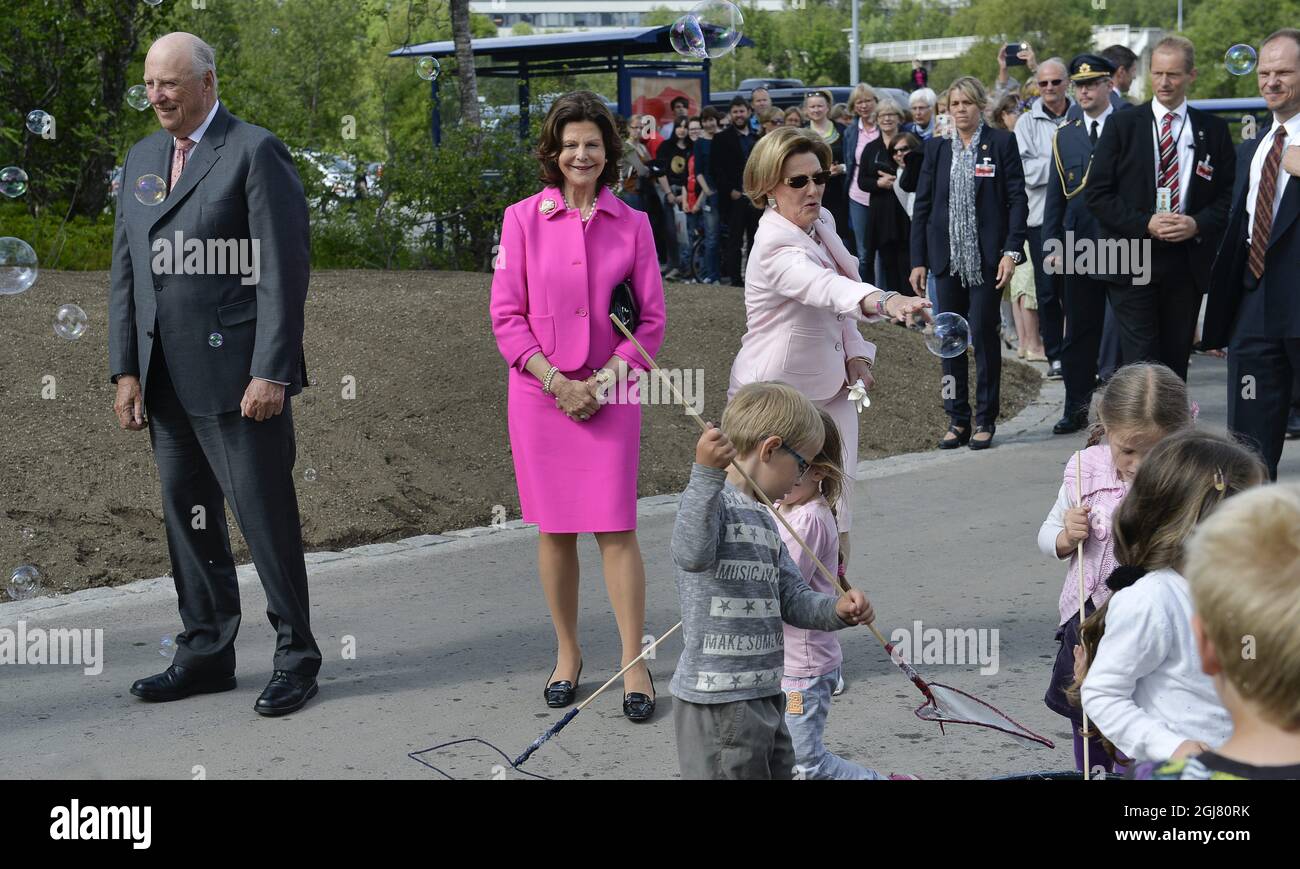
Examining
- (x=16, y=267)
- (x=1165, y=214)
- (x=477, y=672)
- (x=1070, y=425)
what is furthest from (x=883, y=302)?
(x=1070, y=425)

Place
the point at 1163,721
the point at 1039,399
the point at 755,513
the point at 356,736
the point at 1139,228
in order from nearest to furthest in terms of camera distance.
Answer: the point at 1163,721 < the point at 755,513 < the point at 356,736 < the point at 1139,228 < the point at 1039,399

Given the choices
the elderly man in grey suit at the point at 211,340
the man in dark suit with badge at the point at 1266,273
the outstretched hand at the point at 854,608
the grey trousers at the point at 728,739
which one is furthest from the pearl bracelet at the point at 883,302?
the man in dark suit with badge at the point at 1266,273

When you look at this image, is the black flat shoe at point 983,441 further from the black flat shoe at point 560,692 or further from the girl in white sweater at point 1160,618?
the girl in white sweater at point 1160,618

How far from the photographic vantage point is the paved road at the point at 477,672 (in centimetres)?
497

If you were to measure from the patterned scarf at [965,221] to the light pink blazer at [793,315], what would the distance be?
4.66 m

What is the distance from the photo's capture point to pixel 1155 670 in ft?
11.2

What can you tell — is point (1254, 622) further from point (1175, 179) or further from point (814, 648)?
point (1175, 179)

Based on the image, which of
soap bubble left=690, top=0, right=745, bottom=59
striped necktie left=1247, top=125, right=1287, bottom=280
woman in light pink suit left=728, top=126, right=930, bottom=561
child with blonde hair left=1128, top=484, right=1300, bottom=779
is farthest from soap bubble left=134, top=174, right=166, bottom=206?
soap bubble left=690, top=0, right=745, bottom=59

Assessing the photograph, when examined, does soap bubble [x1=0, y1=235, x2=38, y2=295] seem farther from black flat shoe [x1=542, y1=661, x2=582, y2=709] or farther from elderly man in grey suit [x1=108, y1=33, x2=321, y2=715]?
black flat shoe [x1=542, y1=661, x2=582, y2=709]

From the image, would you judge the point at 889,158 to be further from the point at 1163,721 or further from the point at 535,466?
the point at 1163,721

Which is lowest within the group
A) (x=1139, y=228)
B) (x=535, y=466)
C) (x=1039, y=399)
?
(x=1039, y=399)
